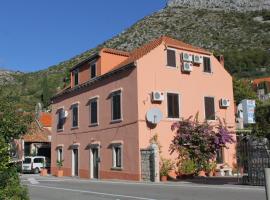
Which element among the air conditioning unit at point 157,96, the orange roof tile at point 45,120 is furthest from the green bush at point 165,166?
the orange roof tile at point 45,120

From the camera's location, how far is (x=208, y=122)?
91.4 ft

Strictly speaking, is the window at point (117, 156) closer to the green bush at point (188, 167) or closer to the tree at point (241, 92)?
the green bush at point (188, 167)

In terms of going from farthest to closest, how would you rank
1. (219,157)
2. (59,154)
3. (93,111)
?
(59,154) → (93,111) → (219,157)

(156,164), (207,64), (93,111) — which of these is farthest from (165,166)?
(207,64)

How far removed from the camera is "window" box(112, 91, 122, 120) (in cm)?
2722

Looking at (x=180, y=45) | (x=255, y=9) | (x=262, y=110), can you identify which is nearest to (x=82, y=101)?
(x=180, y=45)

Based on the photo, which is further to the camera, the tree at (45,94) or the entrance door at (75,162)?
the tree at (45,94)

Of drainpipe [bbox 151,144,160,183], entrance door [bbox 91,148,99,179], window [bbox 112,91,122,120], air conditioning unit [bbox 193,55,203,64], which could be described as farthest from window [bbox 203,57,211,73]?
entrance door [bbox 91,148,99,179]

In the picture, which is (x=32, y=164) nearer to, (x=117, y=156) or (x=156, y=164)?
(x=117, y=156)

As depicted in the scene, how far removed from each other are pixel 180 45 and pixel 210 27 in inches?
2606

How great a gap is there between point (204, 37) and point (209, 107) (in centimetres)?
5978

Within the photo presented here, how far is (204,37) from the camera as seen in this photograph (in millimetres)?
86312

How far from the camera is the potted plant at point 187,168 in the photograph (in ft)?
84.2

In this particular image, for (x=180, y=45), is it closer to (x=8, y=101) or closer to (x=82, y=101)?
(x=82, y=101)
